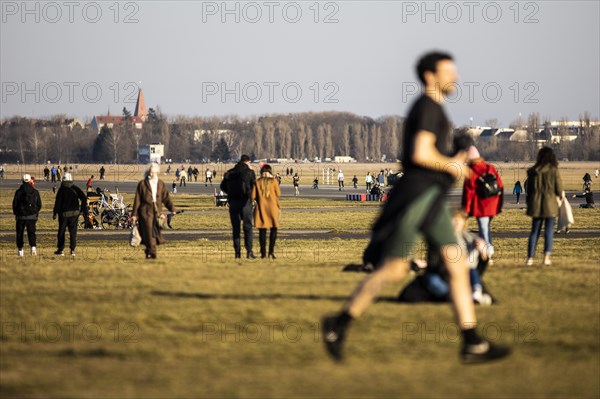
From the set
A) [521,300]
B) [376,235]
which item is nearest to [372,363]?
[376,235]

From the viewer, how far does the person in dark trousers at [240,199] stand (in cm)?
2131

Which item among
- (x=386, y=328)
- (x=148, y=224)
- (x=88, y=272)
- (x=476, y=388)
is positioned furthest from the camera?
(x=148, y=224)

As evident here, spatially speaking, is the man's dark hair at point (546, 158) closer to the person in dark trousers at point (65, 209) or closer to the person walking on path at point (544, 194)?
the person walking on path at point (544, 194)

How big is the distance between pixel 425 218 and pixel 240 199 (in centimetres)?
1293

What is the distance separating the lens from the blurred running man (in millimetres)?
8672

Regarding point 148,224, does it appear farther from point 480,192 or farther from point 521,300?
point 521,300

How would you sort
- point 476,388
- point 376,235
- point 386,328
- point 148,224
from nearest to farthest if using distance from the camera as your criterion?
1. point 476,388
2. point 376,235
3. point 386,328
4. point 148,224

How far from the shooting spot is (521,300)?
12523 mm

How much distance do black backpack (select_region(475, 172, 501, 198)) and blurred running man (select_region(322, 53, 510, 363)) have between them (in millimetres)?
8992

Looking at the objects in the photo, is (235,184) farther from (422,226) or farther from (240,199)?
(422,226)

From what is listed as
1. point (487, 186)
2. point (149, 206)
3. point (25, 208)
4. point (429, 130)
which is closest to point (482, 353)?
point (429, 130)

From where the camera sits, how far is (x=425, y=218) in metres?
8.68

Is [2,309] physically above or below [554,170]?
below

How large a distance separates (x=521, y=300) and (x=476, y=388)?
4721 mm
